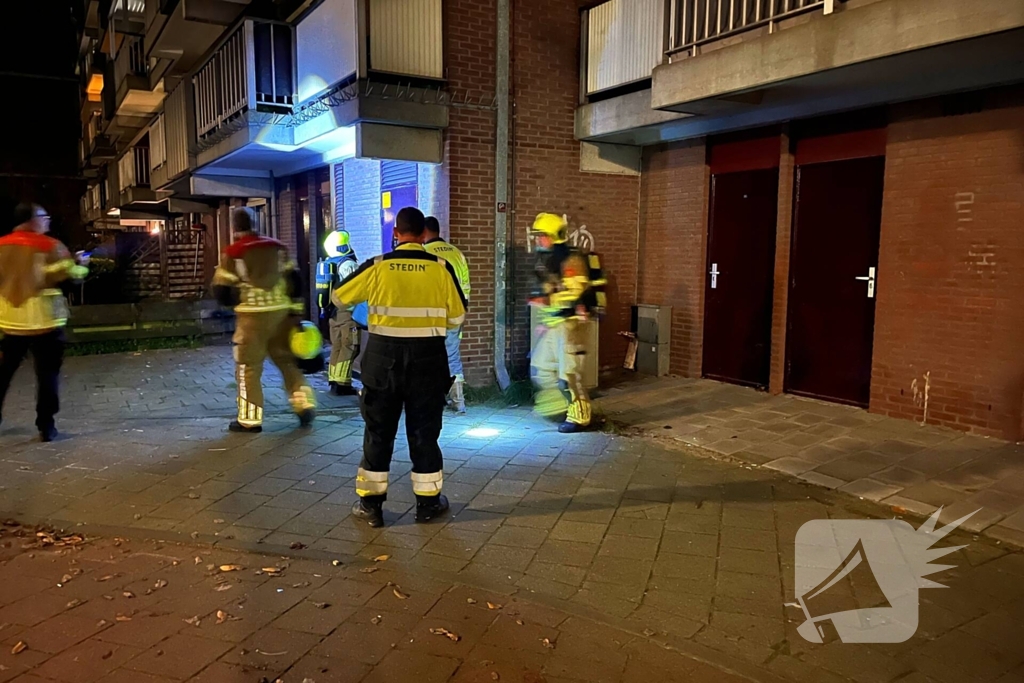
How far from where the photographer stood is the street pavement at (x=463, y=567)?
3.27 metres

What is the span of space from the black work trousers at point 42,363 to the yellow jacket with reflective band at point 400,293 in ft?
11.8

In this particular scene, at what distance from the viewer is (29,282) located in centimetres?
637

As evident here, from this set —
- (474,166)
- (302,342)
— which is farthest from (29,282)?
(474,166)

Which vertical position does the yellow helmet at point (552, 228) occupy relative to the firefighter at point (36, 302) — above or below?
above

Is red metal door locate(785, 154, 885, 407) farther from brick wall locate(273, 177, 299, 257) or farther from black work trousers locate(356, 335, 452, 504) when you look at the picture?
brick wall locate(273, 177, 299, 257)

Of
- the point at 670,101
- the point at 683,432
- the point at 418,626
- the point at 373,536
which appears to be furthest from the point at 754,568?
the point at 670,101

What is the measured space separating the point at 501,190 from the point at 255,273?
3.28 metres

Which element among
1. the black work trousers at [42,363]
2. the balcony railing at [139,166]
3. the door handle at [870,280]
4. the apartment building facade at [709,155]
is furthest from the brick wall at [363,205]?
the balcony railing at [139,166]

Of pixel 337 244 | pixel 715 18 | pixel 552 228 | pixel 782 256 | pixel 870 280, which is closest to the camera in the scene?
pixel 552 228

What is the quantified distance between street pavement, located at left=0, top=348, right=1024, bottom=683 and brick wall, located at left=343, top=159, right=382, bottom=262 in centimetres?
394

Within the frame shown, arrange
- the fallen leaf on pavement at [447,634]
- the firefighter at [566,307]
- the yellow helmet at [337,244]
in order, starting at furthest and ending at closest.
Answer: the yellow helmet at [337,244], the firefighter at [566,307], the fallen leaf on pavement at [447,634]

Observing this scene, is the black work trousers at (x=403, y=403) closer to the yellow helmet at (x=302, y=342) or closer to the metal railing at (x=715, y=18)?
the yellow helmet at (x=302, y=342)

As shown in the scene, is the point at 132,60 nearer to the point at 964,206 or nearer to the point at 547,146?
the point at 547,146

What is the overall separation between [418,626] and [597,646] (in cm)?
88
